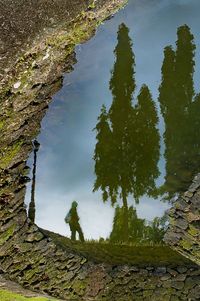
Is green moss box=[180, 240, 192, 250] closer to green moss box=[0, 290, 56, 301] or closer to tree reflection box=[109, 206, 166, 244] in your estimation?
green moss box=[0, 290, 56, 301]

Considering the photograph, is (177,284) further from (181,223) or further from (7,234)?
(7,234)

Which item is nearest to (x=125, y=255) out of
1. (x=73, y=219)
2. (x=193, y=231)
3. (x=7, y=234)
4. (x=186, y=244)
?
(x=186, y=244)

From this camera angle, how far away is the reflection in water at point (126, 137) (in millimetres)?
14938

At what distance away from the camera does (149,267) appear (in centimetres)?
692

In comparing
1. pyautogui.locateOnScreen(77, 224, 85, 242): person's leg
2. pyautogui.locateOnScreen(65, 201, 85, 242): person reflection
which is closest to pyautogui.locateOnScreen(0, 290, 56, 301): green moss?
pyautogui.locateOnScreen(77, 224, 85, 242): person's leg

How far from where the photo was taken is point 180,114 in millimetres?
15234

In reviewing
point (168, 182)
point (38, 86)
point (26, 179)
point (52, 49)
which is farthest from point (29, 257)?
point (168, 182)

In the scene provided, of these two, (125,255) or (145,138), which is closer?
(125,255)

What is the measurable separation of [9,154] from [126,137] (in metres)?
11.6

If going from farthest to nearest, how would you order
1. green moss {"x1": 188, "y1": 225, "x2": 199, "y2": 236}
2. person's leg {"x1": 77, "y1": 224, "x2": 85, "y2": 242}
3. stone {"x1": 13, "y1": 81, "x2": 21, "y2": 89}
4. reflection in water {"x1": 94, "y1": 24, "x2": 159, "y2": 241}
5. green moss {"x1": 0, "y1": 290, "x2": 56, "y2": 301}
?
reflection in water {"x1": 94, "y1": 24, "x2": 159, "y2": 241}, person's leg {"x1": 77, "y1": 224, "x2": 85, "y2": 242}, green moss {"x1": 188, "y1": 225, "x2": 199, "y2": 236}, green moss {"x1": 0, "y1": 290, "x2": 56, "y2": 301}, stone {"x1": 13, "y1": 81, "x2": 21, "y2": 89}

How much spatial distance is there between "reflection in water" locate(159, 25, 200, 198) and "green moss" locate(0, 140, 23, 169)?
1057 centimetres

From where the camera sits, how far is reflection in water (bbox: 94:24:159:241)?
1494 cm

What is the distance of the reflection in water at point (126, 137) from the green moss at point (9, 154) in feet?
35.0

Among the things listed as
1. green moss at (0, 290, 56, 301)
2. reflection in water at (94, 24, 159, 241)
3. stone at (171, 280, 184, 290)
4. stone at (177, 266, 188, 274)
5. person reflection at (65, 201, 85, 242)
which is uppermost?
reflection in water at (94, 24, 159, 241)
